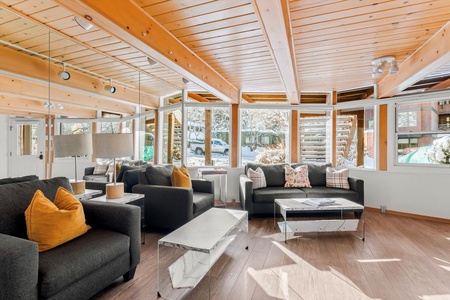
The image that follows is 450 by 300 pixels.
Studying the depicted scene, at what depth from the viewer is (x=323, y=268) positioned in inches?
92.3

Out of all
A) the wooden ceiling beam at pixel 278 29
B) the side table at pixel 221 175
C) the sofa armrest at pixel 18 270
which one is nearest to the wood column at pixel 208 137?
the side table at pixel 221 175

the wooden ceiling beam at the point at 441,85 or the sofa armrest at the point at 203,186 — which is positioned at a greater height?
the wooden ceiling beam at the point at 441,85

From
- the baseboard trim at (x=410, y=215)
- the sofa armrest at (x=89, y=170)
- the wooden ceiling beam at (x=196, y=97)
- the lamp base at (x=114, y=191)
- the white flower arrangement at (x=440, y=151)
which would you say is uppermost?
the wooden ceiling beam at (x=196, y=97)

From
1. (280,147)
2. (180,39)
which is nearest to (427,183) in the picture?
(280,147)

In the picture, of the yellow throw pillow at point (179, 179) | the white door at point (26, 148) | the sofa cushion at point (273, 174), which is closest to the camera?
the yellow throw pillow at point (179, 179)

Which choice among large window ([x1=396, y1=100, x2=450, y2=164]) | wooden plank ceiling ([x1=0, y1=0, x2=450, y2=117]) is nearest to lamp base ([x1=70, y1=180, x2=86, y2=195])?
wooden plank ceiling ([x1=0, y1=0, x2=450, y2=117])

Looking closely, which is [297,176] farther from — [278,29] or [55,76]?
[55,76]

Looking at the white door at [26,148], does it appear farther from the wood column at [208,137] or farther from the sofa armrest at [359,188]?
the sofa armrest at [359,188]

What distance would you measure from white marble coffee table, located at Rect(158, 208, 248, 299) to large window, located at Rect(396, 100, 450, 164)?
11.4ft

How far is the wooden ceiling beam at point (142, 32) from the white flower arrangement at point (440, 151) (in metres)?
3.88

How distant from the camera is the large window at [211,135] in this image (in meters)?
5.16

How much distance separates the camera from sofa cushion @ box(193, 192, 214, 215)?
10.6 feet

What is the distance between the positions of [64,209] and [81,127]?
6.68ft

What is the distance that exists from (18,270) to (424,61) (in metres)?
4.08
